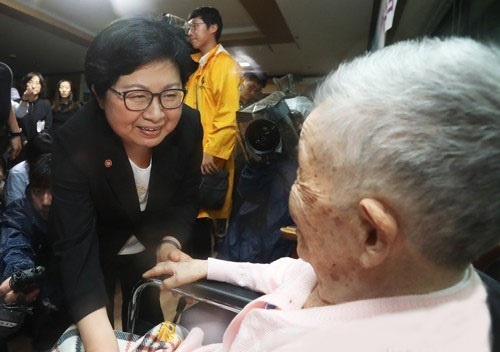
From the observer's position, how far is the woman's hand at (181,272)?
37.8 inches

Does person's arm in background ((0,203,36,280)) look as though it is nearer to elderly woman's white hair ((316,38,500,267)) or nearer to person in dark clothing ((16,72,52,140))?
elderly woman's white hair ((316,38,500,267))

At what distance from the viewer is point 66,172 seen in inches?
39.3

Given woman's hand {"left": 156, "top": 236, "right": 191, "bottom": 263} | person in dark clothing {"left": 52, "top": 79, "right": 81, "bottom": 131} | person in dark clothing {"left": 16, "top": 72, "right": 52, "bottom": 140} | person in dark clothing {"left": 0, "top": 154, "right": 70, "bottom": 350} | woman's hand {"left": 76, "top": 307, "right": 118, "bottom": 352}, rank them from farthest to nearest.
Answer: person in dark clothing {"left": 52, "top": 79, "right": 81, "bottom": 131} → person in dark clothing {"left": 16, "top": 72, "right": 52, "bottom": 140} → person in dark clothing {"left": 0, "top": 154, "right": 70, "bottom": 350} → woman's hand {"left": 156, "top": 236, "right": 191, "bottom": 263} → woman's hand {"left": 76, "top": 307, "right": 118, "bottom": 352}

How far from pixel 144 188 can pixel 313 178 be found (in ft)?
2.59

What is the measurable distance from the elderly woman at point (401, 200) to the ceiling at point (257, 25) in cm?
301

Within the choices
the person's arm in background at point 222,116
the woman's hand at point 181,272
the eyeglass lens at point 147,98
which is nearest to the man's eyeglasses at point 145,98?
the eyeglass lens at point 147,98

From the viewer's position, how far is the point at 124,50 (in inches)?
35.4

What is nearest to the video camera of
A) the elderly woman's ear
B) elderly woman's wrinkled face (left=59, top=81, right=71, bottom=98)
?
the elderly woman's ear

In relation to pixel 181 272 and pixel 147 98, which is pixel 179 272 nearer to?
pixel 181 272

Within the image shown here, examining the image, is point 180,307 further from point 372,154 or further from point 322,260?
point 372,154

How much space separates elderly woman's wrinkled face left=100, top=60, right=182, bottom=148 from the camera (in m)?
0.93

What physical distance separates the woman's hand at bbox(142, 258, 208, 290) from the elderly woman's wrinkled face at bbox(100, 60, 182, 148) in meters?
0.35

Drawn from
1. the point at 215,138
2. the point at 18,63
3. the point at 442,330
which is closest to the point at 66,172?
the point at 442,330

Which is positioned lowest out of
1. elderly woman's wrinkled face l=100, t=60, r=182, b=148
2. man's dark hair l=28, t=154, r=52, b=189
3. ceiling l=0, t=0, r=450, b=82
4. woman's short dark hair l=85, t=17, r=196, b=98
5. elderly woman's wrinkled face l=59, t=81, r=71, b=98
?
man's dark hair l=28, t=154, r=52, b=189
